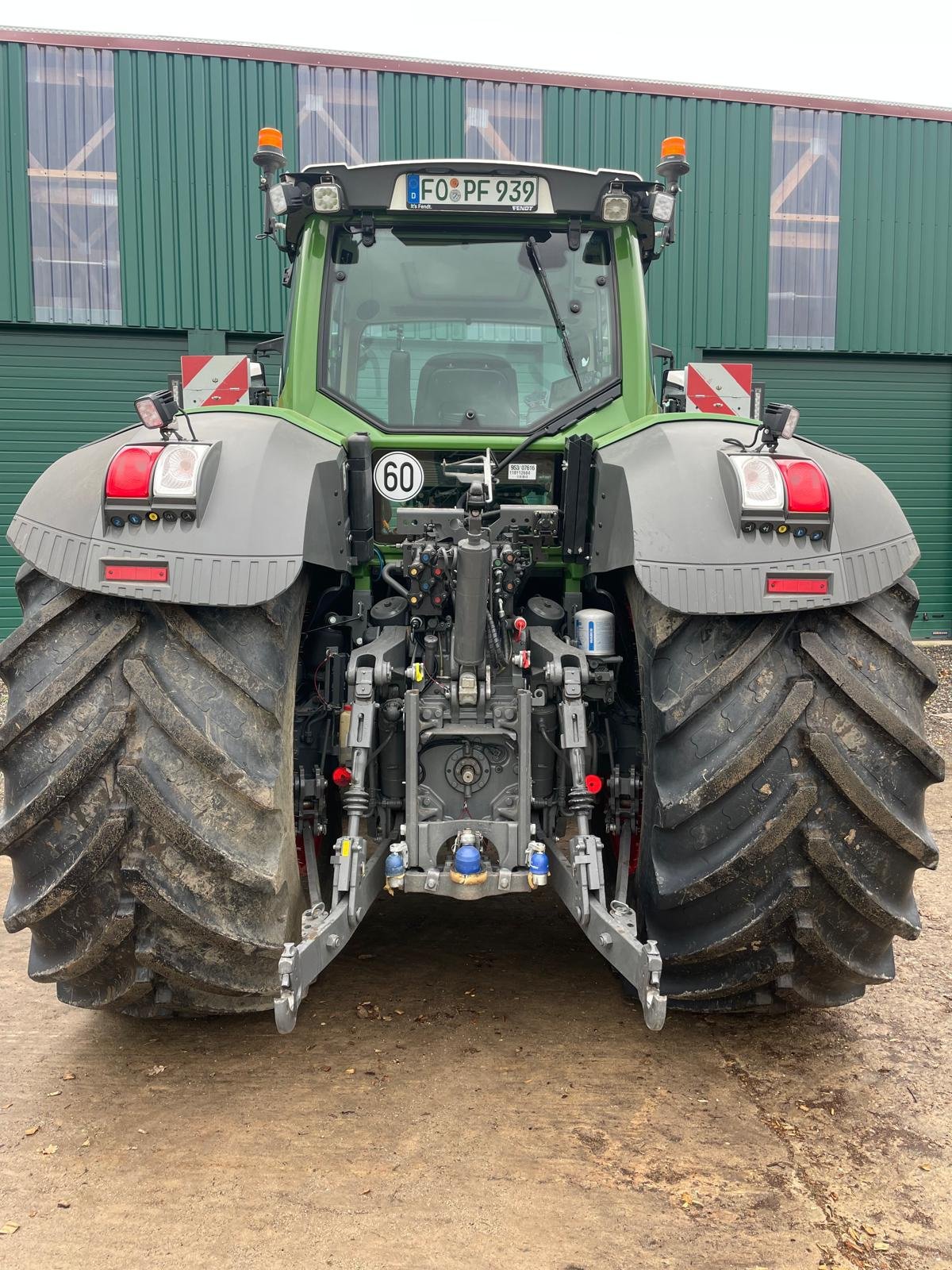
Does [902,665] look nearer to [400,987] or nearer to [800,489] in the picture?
[800,489]

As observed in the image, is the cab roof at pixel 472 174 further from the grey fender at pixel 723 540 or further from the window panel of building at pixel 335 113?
the window panel of building at pixel 335 113

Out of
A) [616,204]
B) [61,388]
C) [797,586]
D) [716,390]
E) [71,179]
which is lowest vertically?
[797,586]

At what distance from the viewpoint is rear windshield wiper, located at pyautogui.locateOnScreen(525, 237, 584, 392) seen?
356cm

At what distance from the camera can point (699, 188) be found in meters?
11.0

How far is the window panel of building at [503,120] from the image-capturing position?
1055cm

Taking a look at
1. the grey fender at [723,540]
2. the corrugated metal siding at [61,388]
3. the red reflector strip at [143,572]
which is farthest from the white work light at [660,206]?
the corrugated metal siding at [61,388]

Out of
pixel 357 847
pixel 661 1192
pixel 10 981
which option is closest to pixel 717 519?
pixel 357 847

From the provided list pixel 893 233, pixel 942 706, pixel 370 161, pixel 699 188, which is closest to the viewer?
pixel 942 706

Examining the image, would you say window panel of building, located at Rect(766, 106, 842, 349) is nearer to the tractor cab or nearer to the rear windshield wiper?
the tractor cab

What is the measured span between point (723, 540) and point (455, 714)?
2.88 feet

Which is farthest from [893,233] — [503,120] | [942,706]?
[942,706]

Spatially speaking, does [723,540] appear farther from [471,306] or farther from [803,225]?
[803,225]

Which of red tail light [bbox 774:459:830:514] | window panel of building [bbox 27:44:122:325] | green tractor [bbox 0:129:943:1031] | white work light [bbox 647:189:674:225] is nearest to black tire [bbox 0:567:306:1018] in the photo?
→ green tractor [bbox 0:129:943:1031]

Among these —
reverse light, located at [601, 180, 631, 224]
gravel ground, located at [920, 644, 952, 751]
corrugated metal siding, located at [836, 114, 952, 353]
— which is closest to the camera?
reverse light, located at [601, 180, 631, 224]
